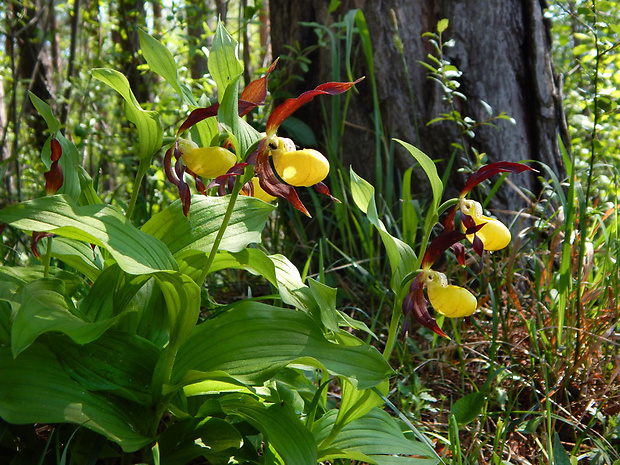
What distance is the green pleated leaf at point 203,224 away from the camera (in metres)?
1.13

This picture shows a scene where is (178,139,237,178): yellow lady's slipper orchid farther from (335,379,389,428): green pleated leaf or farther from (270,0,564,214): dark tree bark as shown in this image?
(270,0,564,214): dark tree bark

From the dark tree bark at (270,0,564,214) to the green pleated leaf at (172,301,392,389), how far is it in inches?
56.0

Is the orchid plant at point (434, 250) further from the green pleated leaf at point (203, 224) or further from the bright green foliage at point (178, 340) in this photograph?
the green pleated leaf at point (203, 224)

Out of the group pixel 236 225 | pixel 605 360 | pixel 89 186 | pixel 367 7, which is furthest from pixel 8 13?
pixel 605 360

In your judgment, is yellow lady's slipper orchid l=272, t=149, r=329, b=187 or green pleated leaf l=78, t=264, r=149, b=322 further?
green pleated leaf l=78, t=264, r=149, b=322

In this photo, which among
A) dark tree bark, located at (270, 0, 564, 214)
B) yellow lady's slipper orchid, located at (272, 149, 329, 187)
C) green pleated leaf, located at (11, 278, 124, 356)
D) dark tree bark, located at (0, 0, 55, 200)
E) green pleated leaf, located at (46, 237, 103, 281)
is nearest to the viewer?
green pleated leaf, located at (11, 278, 124, 356)

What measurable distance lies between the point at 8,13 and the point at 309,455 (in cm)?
393

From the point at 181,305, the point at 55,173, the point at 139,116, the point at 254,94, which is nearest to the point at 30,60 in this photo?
the point at 55,173

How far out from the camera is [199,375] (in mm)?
957

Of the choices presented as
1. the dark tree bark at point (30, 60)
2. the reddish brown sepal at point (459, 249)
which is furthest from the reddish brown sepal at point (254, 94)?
the dark tree bark at point (30, 60)

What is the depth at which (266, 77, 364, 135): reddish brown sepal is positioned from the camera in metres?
0.90

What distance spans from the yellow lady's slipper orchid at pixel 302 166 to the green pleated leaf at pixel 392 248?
16 centimetres

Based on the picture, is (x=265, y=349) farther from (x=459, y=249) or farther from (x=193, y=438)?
(x=459, y=249)

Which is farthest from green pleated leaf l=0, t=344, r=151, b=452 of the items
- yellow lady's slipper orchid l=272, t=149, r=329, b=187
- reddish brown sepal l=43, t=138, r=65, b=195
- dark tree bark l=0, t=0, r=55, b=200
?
dark tree bark l=0, t=0, r=55, b=200
